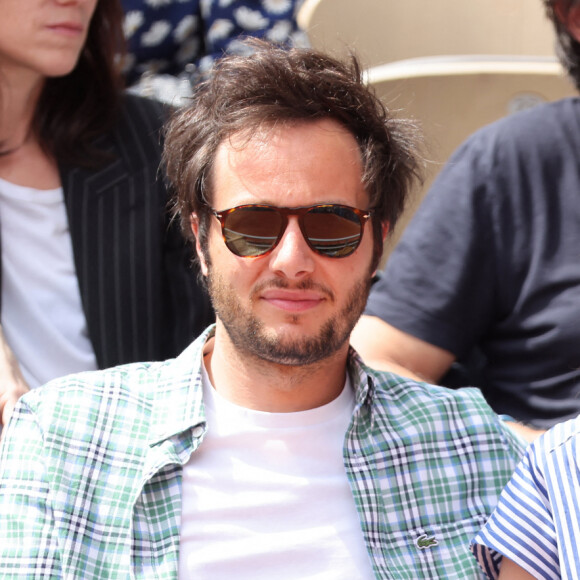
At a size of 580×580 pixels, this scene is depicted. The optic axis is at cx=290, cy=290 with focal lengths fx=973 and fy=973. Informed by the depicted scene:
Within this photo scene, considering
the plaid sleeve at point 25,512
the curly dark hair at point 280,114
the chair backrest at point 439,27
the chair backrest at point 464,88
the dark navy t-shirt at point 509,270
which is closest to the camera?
the plaid sleeve at point 25,512

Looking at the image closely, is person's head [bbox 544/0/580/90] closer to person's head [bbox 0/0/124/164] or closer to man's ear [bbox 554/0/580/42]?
man's ear [bbox 554/0/580/42]

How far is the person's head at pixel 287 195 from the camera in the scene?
1.41 m

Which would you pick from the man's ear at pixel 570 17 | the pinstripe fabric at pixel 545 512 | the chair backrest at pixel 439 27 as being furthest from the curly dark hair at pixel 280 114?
the chair backrest at pixel 439 27

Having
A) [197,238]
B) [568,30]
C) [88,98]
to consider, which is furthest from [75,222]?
[568,30]

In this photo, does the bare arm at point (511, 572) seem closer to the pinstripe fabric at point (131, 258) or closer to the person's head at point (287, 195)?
the person's head at point (287, 195)

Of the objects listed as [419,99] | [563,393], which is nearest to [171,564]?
[563,393]

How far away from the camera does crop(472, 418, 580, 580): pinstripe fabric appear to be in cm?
115

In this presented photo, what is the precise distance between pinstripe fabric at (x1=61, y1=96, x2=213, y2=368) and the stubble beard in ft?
1.66

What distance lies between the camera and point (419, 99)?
7.56ft

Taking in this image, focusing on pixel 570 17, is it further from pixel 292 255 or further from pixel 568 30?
pixel 292 255

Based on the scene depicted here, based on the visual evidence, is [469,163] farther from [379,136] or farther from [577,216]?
[379,136]

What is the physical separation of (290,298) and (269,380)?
142 millimetres

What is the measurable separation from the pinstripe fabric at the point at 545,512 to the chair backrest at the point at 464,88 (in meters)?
1.12

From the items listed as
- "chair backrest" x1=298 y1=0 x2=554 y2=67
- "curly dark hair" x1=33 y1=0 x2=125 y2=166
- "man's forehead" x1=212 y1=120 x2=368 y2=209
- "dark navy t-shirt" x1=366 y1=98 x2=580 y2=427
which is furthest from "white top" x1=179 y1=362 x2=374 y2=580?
"chair backrest" x1=298 y1=0 x2=554 y2=67
